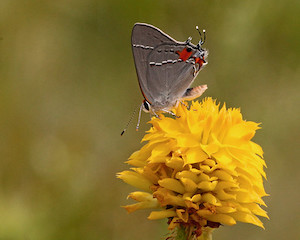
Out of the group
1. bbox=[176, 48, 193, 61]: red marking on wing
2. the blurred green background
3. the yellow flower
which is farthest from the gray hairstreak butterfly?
the blurred green background

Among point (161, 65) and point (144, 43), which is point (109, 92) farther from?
point (144, 43)

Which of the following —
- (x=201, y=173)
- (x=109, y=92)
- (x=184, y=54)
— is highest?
(x=109, y=92)

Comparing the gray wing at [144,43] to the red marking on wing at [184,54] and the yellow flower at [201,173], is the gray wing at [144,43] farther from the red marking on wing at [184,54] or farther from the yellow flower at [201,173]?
the yellow flower at [201,173]

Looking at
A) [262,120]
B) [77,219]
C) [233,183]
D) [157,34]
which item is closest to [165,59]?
[157,34]

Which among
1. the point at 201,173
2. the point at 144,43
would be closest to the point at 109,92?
the point at 144,43

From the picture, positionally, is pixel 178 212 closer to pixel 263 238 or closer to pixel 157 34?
pixel 157 34

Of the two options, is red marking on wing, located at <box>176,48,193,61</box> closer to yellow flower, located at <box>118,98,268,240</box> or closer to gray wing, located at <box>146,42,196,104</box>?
gray wing, located at <box>146,42,196,104</box>
